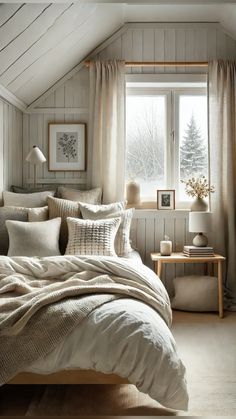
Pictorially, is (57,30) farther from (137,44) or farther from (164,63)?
(164,63)

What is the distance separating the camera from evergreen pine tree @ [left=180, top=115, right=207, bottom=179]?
5.09 metres

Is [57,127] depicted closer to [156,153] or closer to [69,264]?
[156,153]

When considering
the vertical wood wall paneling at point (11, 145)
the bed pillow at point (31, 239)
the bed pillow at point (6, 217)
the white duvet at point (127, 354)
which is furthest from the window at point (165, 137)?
the white duvet at point (127, 354)

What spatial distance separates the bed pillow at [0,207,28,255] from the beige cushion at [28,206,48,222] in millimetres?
37

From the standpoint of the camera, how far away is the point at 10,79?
4191 millimetres

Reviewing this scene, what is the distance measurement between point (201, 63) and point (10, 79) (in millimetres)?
1905

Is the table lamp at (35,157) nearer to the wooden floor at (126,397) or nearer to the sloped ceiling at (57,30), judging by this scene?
the sloped ceiling at (57,30)

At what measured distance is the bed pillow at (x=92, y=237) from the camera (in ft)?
12.5

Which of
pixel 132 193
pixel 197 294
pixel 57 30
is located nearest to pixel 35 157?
pixel 132 193

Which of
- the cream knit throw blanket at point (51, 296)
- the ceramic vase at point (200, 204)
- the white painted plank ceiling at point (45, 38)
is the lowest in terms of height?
the cream knit throw blanket at point (51, 296)

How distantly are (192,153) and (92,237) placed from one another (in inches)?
70.3

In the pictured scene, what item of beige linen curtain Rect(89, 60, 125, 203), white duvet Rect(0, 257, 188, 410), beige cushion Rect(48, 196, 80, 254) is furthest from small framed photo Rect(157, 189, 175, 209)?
white duvet Rect(0, 257, 188, 410)

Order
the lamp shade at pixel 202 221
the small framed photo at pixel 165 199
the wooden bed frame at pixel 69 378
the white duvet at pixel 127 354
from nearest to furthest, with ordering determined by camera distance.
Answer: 1. the white duvet at pixel 127 354
2. the wooden bed frame at pixel 69 378
3. the lamp shade at pixel 202 221
4. the small framed photo at pixel 165 199

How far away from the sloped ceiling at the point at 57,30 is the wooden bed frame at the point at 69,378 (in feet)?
7.54
